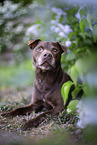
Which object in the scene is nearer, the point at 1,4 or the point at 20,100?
the point at 1,4

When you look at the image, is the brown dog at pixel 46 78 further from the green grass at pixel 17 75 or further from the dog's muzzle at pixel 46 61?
the green grass at pixel 17 75

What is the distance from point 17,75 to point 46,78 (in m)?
1.77

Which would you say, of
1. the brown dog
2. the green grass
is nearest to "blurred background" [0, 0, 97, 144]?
the green grass

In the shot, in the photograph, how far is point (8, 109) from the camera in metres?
1.26

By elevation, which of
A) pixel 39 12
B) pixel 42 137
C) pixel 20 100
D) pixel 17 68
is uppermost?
pixel 39 12

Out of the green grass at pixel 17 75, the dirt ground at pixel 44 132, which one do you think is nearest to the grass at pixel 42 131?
the dirt ground at pixel 44 132

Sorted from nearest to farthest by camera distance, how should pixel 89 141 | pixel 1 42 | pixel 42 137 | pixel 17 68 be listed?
pixel 89 141
pixel 42 137
pixel 1 42
pixel 17 68

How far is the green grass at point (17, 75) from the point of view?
260 cm

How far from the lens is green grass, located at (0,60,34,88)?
2.60 meters

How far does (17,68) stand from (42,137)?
2.41 meters

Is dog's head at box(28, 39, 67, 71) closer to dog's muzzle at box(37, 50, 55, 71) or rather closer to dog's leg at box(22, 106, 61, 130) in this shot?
dog's muzzle at box(37, 50, 55, 71)

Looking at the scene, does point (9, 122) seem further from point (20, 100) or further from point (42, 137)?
point (20, 100)

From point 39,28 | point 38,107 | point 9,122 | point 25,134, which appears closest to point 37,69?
point 38,107

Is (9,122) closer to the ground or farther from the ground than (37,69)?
closer to the ground
